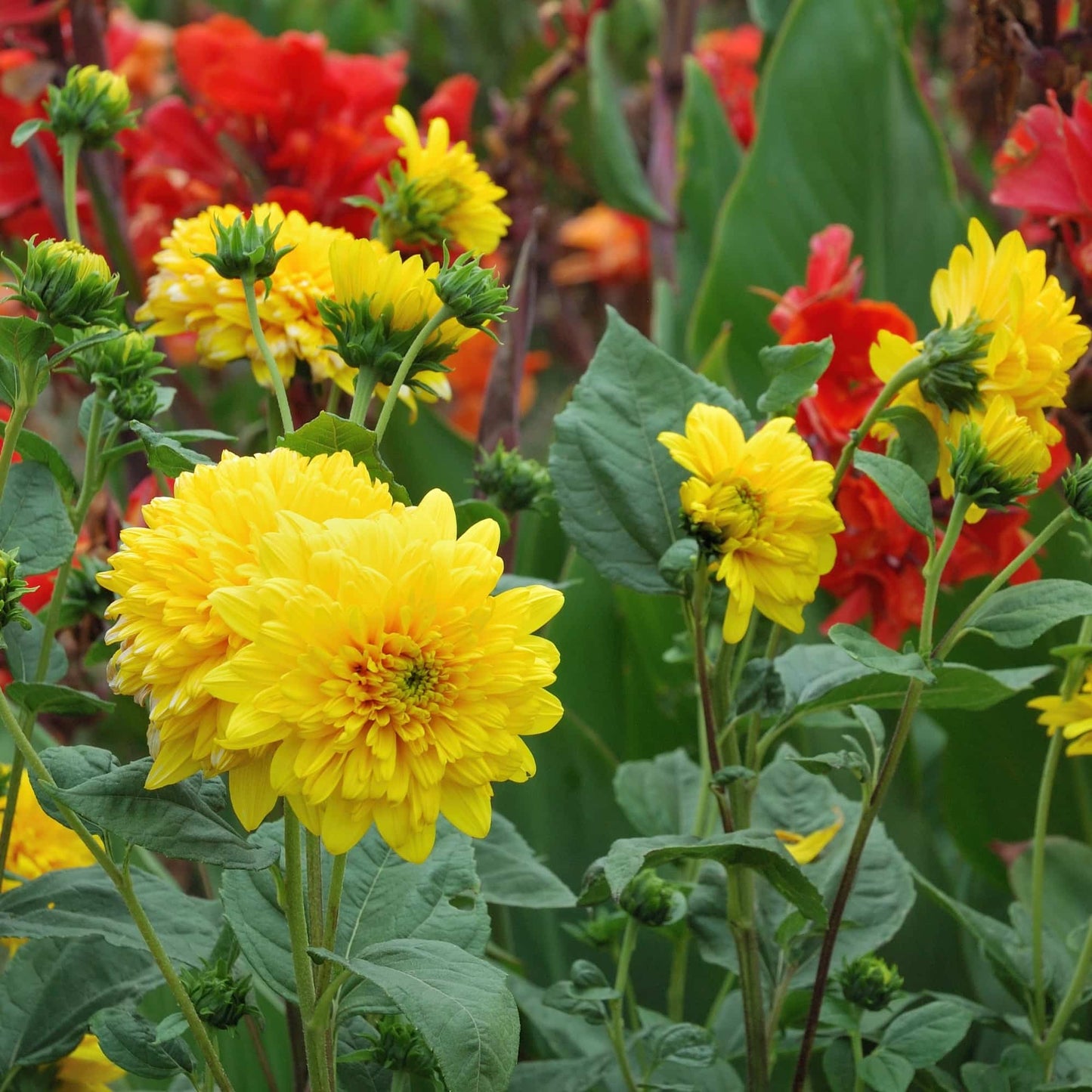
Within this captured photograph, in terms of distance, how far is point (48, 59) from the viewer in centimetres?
63

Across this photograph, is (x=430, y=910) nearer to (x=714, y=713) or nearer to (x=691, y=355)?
(x=714, y=713)

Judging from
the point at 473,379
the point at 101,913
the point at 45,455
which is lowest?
the point at 473,379

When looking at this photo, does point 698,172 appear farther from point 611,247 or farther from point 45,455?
point 45,455

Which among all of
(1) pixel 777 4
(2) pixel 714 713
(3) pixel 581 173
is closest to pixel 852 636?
(2) pixel 714 713

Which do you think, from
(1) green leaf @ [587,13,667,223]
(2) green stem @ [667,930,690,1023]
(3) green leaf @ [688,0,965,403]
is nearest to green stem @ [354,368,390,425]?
(2) green stem @ [667,930,690,1023]

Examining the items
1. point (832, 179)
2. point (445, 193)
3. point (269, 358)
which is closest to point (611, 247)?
point (832, 179)

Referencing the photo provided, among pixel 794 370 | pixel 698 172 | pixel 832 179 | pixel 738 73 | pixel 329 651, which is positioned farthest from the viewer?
pixel 738 73

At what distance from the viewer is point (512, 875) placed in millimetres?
383

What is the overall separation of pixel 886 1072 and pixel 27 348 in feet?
0.98

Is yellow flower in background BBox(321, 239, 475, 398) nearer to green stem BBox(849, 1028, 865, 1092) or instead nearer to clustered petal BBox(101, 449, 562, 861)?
clustered petal BBox(101, 449, 562, 861)

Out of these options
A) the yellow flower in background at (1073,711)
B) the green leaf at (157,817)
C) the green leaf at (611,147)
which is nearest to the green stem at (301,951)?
the green leaf at (157,817)

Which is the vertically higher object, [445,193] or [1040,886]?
[445,193]

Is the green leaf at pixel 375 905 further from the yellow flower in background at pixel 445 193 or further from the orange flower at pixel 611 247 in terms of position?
the orange flower at pixel 611 247

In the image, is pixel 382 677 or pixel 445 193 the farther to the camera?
pixel 445 193
